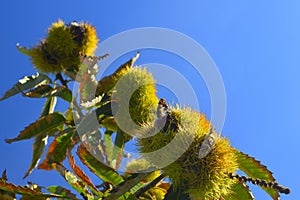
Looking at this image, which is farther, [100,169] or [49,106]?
[49,106]

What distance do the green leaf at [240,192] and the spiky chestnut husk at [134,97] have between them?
54 centimetres

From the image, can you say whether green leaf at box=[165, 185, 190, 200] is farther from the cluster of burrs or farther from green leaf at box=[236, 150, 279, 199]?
green leaf at box=[236, 150, 279, 199]

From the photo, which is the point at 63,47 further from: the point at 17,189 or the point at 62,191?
the point at 17,189

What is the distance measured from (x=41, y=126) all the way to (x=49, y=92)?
0.22 m

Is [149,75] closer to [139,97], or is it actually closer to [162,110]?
[139,97]

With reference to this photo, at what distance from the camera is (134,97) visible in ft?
7.32

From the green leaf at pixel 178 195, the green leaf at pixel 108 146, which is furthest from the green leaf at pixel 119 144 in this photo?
the green leaf at pixel 178 195

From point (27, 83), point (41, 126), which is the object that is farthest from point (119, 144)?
point (27, 83)

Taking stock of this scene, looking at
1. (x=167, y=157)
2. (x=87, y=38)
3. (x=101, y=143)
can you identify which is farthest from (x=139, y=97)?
(x=87, y=38)

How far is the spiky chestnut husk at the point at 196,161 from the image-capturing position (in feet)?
5.40

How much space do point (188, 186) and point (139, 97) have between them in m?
0.68

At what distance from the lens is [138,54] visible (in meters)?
2.68

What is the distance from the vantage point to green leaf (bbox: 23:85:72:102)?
2.68m

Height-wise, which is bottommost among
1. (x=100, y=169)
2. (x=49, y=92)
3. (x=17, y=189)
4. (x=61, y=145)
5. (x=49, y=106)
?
(x=17, y=189)
